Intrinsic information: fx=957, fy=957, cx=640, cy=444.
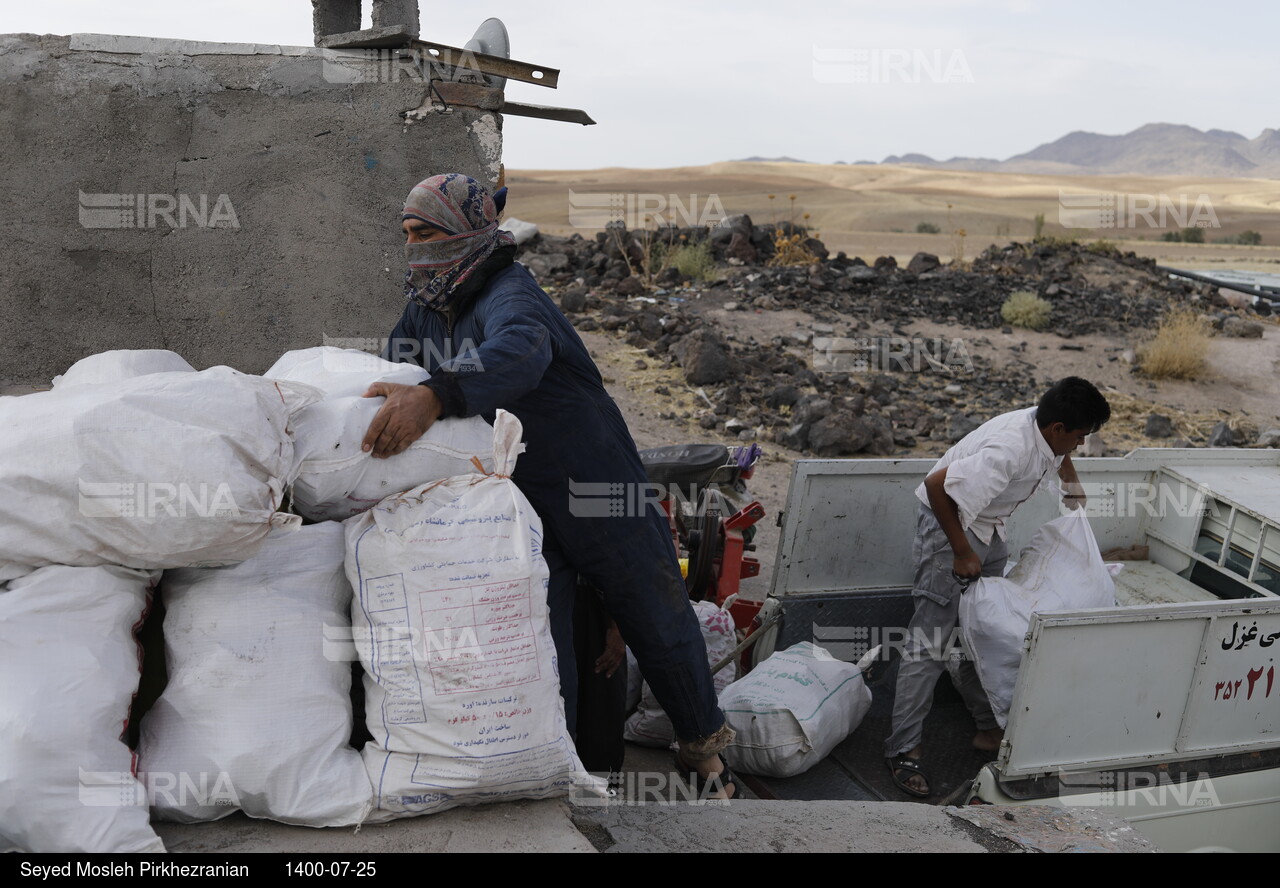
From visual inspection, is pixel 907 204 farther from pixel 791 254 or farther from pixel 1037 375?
pixel 1037 375

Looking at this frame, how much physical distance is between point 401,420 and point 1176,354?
11.8m

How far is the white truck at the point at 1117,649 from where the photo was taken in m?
3.23

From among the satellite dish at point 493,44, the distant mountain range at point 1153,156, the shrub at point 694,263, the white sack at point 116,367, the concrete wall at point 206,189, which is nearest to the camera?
the white sack at point 116,367

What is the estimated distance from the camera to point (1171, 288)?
1602 cm

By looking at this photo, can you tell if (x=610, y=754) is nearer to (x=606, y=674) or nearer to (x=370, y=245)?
(x=606, y=674)

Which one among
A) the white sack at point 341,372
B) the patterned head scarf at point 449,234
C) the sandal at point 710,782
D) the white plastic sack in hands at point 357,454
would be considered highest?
the patterned head scarf at point 449,234

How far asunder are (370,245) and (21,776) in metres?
3.02

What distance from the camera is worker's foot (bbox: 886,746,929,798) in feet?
11.9

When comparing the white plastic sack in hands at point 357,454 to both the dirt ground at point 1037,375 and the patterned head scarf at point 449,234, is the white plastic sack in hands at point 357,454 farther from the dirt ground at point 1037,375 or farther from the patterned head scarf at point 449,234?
the dirt ground at point 1037,375

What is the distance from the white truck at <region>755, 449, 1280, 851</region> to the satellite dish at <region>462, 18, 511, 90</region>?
7.22 feet

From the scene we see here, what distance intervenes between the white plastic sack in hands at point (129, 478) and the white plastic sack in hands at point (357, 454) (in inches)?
8.6

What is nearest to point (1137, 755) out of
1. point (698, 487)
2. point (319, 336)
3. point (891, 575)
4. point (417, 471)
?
point (891, 575)

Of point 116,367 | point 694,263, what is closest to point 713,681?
point 116,367

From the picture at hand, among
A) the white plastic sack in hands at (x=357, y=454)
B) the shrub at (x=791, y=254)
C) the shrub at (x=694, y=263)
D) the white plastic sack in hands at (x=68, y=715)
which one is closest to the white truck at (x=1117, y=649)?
the white plastic sack in hands at (x=357, y=454)
